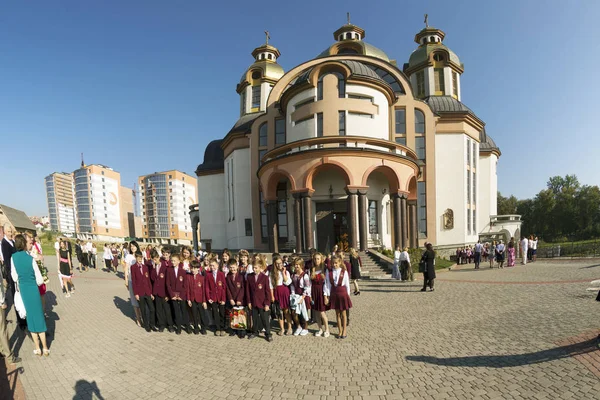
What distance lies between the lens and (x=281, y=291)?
6445 mm

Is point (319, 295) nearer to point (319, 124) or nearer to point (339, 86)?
point (319, 124)

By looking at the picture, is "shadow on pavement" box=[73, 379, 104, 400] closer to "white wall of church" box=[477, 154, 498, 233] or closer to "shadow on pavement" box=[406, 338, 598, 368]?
"shadow on pavement" box=[406, 338, 598, 368]

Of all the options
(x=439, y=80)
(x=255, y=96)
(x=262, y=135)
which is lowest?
(x=262, y=135)

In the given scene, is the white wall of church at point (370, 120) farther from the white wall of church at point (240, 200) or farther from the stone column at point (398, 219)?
the white wall of church at point (240, 200)

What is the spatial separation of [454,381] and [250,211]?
2277cm

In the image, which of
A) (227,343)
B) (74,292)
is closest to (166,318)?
(227,343)

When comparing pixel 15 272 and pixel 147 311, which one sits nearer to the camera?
pixel 15 272

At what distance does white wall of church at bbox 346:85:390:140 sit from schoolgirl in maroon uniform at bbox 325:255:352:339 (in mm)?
13308

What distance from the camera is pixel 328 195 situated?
1914 centimetres

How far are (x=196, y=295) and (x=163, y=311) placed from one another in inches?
41.3

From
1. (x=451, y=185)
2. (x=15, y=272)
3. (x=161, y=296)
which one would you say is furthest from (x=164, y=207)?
(x=15, y=272)

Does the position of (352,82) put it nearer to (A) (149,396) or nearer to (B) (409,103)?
(B) (409,103)

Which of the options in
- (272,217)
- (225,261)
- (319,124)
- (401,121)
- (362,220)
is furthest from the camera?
(401,121)

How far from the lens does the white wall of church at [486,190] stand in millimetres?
28594
